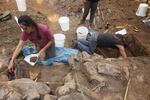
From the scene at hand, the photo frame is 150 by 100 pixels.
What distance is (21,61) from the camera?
6324mm

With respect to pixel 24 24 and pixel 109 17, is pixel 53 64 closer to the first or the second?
pixel 24 24

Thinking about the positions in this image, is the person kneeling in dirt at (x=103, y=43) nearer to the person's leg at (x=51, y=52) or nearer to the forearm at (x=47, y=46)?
the person's leg at (x=51, y=52)

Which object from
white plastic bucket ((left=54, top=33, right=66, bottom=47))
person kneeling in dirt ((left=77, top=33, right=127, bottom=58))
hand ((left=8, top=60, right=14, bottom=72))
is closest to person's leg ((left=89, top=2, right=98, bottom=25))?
person kneeling in dirt ((left=77, top=33, right=127, bottom=58))

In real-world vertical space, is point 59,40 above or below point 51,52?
above

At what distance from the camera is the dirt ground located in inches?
208

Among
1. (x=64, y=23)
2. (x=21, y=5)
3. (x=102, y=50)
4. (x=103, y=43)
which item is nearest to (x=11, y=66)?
(x=103, y=43)

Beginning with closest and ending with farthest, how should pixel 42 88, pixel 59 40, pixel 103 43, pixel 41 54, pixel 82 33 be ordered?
pixel 42 88
pixel 41 54
pixel 103 43
pixel 59 40
pixel 82 33

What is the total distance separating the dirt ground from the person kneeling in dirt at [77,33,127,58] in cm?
32

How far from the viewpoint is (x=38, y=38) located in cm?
614

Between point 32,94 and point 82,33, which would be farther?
point 82,33

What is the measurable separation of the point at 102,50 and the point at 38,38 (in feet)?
6.32

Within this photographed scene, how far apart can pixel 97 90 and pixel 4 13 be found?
4.72 metres

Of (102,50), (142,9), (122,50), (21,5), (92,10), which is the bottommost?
(102,50)

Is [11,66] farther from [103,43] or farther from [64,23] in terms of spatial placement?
[64,23]
